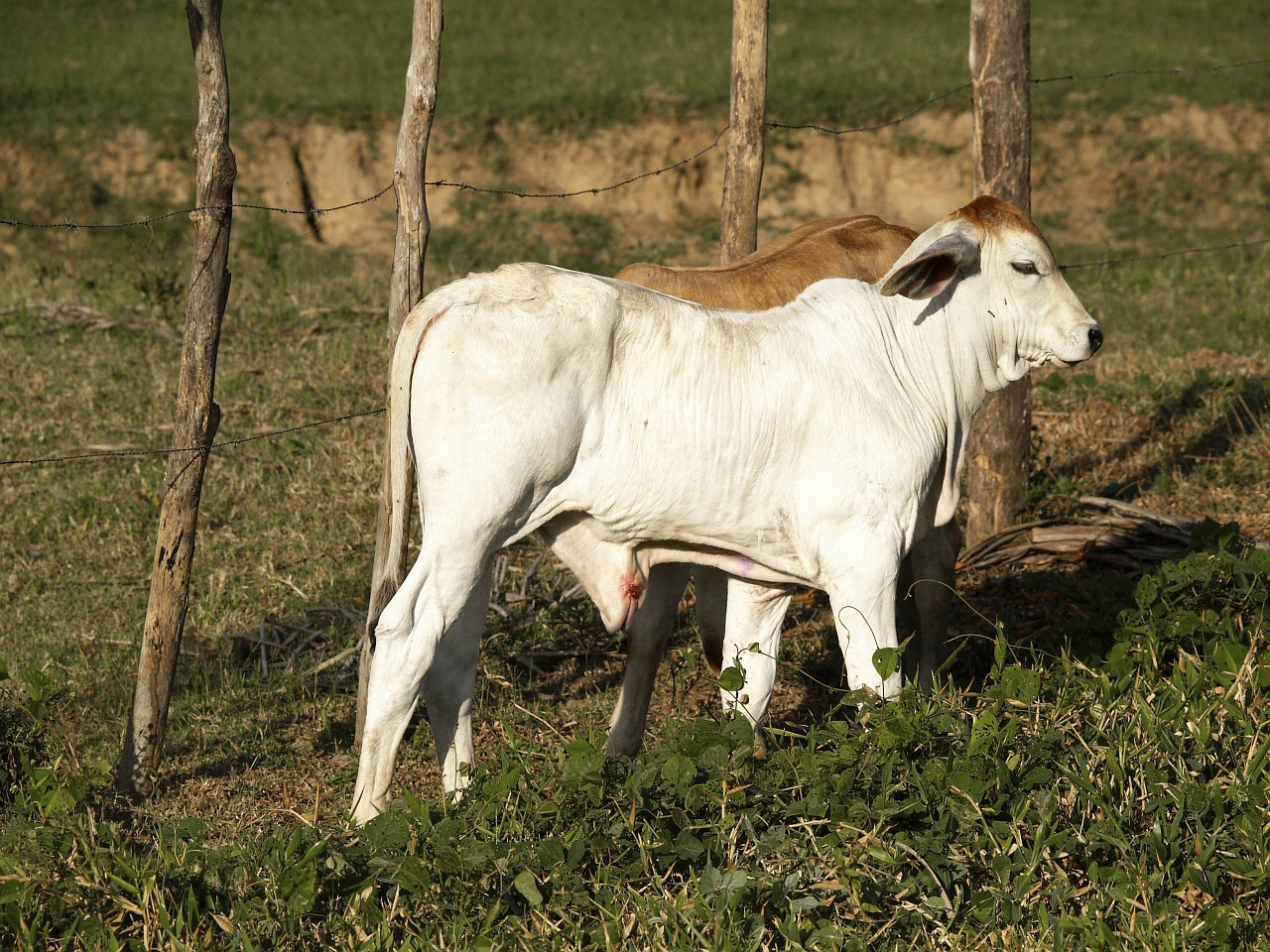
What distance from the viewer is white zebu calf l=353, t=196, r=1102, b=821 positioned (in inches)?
153

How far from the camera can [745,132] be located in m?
6.43

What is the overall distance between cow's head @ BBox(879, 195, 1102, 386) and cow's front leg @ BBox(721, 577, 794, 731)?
109 cm

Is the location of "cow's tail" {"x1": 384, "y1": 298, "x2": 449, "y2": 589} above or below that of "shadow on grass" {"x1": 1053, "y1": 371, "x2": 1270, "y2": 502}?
above

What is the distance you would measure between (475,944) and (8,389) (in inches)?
260

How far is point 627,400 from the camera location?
4035mm

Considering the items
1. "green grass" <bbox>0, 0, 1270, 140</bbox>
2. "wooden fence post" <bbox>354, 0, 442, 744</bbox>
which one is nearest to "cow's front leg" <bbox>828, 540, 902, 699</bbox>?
"wooden fence post" <bbox>354, 0, 442, 744</bbox>

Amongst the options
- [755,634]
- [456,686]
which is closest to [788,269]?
[755,634]

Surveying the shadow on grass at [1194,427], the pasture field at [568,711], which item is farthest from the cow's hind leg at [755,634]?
the shadow on grass at [1194,427]

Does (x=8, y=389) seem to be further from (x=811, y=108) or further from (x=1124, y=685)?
(x=811, y=108)

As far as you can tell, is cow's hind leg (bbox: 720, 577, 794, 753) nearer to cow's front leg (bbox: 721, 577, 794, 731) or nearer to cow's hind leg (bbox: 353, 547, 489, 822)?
cow's front leg (bbox: 721, 577, 794, 731)

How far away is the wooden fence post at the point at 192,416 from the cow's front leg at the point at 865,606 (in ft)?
7.09

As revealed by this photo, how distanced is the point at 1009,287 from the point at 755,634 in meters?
1.39

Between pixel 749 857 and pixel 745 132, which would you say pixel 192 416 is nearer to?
pixel 749 857

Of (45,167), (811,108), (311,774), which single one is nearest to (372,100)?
(45,167)
